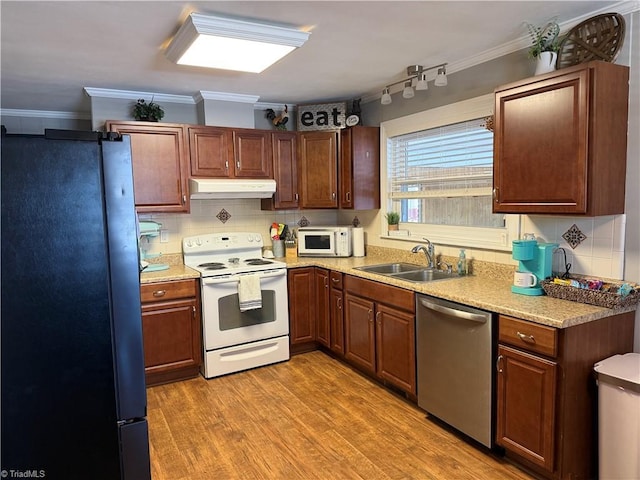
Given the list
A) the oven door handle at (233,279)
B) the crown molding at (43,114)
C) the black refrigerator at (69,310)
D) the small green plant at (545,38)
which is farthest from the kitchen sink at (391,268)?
the crown molding at (43,114)

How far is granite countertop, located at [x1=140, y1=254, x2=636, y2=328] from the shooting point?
213cm

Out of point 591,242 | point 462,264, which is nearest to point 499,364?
point 591,242

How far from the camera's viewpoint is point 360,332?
3539 mm

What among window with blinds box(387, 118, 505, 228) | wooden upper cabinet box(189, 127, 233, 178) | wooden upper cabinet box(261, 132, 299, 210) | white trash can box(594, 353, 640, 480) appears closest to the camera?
white trash can box(594, 353, 640, 480)

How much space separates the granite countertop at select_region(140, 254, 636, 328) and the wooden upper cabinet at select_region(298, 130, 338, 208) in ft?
2.27

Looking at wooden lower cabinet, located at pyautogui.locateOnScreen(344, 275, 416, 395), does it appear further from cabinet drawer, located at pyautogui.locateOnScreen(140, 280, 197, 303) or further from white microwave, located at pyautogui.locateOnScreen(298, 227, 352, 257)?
cabinet drawer, located at pyautogui.locateOnScreen(140, 280, 197, 303)

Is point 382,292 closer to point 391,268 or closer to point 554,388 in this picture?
point 391,268

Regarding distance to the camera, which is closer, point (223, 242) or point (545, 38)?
point (545, 38)

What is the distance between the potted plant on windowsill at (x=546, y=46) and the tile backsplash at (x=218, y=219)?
2.74 m

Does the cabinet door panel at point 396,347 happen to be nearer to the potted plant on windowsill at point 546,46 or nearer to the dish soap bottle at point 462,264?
the dish soap bottle at point 462,264

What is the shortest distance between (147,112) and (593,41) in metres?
3.22

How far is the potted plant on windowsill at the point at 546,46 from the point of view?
2423 millimetres

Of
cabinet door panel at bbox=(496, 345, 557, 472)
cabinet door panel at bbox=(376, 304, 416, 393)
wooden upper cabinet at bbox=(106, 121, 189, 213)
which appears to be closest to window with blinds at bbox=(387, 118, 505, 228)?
cabinet door panel at bbox=(376, 304, 416, 393)

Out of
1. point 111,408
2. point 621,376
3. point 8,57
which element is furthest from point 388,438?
point 8,57
